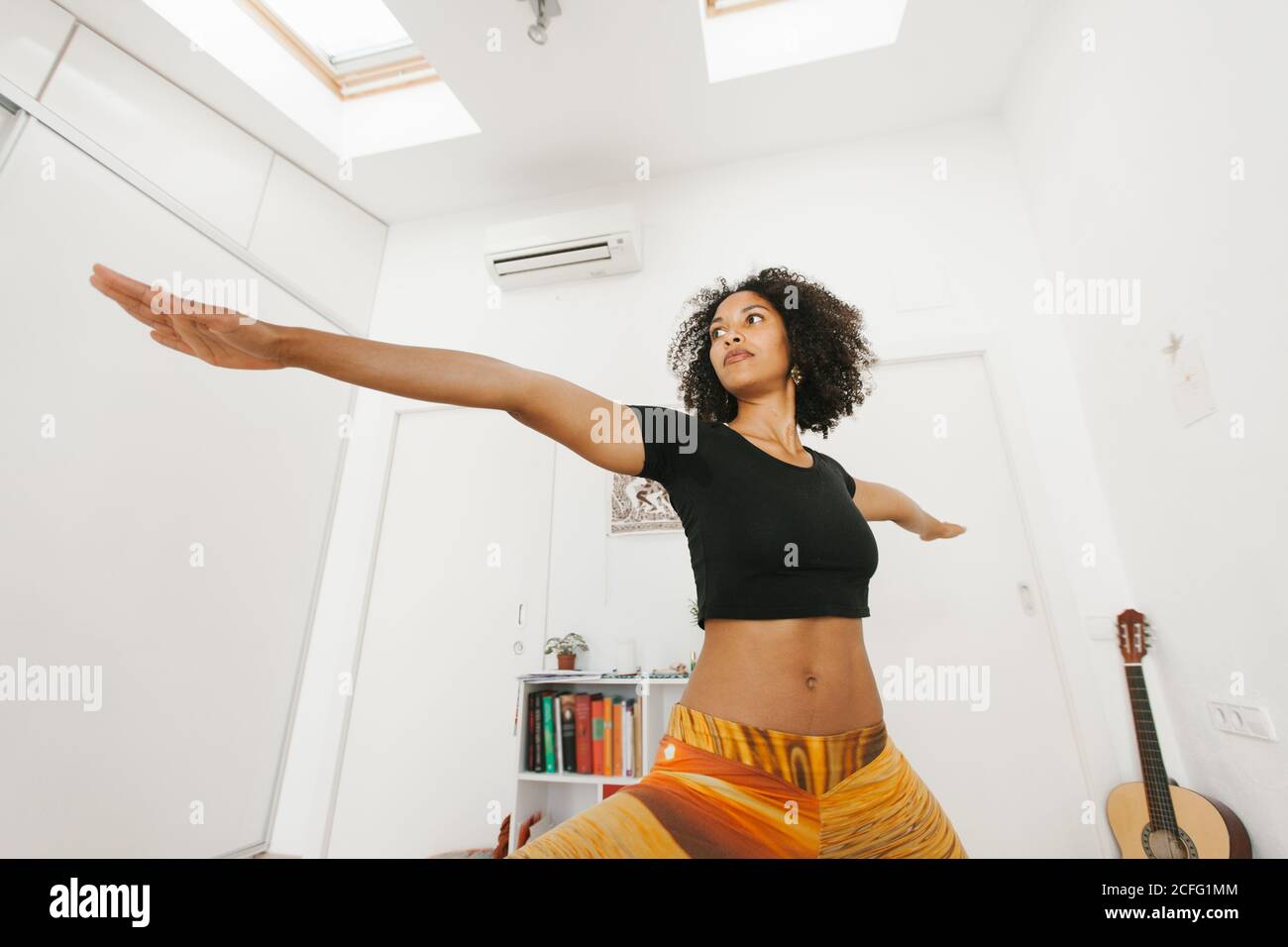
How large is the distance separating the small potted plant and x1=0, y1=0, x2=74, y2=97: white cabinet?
262cm

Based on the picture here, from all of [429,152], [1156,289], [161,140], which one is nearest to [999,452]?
[1156,289]

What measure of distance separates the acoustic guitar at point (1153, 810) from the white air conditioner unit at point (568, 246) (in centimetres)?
252

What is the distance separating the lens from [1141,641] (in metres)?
1.76

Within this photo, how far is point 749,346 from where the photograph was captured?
4.21 feet

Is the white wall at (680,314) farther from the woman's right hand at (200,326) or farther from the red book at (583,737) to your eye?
the woman's right hand at (200,326)

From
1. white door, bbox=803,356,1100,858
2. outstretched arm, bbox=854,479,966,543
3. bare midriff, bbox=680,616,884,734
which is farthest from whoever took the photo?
white door, bbox=803,356,1100,858

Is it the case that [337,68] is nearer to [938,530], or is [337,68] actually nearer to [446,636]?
[446,636]

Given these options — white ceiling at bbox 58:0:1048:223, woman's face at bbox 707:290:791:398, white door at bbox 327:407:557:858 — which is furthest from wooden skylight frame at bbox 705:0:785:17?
white door at bbox 327:407:557:858

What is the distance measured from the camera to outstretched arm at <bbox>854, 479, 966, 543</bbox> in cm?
148

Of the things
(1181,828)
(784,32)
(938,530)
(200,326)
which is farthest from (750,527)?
(784,32)

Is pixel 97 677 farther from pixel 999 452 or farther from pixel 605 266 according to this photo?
pixel 999 452

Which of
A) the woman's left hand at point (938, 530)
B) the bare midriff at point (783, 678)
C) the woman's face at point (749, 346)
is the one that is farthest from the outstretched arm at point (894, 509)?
the bare midriff at point (783, 678)

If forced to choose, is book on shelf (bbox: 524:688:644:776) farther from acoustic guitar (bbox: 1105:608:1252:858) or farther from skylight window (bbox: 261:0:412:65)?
skylight window (bbox: 261:0:412:65)
